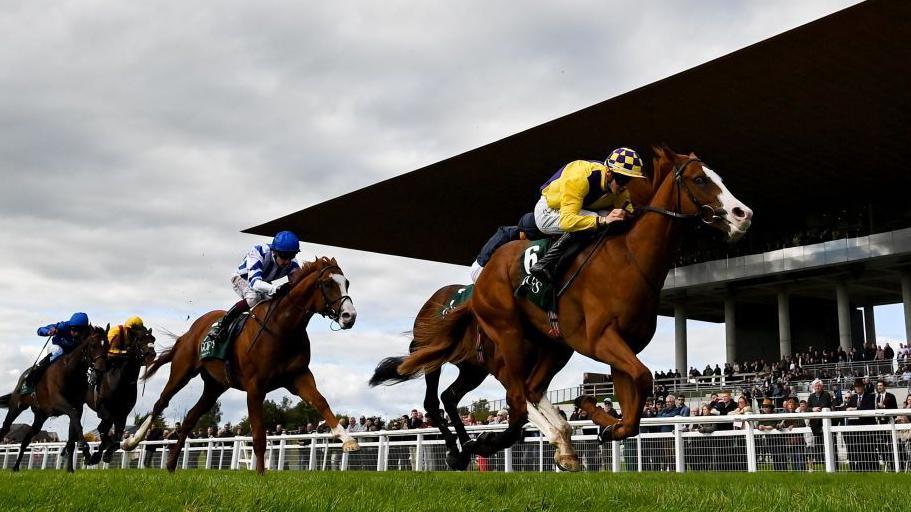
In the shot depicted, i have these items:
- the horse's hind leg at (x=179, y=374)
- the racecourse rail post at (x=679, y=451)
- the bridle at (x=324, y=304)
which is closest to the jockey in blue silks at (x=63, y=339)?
the horse's hind leg at (x=179, y=374)

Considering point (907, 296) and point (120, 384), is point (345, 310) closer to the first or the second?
point (120, 384)

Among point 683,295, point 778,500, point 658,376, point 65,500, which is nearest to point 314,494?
point 65,500

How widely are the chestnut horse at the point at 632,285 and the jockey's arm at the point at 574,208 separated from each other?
0.17 metres

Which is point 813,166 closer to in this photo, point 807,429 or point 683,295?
point 683,295

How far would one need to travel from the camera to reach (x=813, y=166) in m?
30.2

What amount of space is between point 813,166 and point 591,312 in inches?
1069

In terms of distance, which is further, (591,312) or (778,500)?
(591,312)

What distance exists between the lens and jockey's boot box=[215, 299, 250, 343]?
8.62m

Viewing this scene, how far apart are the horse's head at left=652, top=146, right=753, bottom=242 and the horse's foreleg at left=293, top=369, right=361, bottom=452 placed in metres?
3.32

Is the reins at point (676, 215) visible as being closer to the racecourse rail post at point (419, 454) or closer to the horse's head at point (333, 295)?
the horse's head at point (333, 295)

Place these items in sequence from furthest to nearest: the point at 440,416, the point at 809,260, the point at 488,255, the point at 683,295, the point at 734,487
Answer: the point at 683,295
the point at 809,260
the point at 440,416
the point at 488,255
the point at 734,487

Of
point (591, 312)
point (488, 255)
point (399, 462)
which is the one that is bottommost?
point (399, 462)

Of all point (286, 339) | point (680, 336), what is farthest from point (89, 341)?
point (680, 336)

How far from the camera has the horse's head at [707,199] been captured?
5.38 meters
